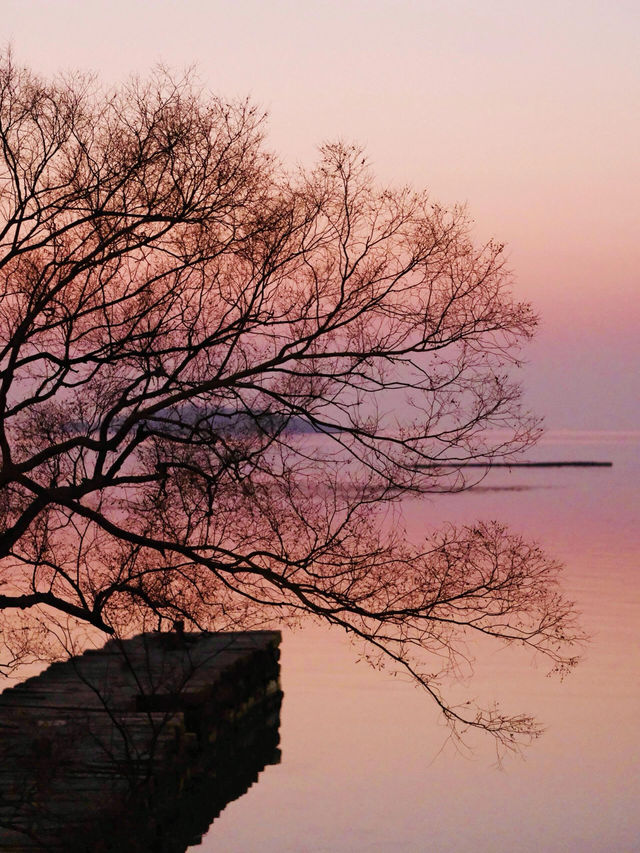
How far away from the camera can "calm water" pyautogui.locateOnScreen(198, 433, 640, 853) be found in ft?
60.9

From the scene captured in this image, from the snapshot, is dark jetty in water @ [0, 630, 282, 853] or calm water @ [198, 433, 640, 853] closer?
dark jetty in water @ [0, 630, 282, 853]

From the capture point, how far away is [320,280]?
15.1 metres

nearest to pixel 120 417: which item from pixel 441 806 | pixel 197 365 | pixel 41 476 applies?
pixel 41 476

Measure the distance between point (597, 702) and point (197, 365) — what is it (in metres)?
14.4

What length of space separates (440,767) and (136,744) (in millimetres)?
8491

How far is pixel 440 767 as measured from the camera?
72.1ft

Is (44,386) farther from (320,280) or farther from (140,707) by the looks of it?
(140,707)

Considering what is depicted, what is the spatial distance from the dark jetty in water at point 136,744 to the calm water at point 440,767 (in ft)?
2.20

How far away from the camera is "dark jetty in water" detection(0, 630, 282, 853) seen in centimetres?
1206

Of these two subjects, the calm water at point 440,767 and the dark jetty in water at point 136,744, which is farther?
the calm water at point 440,767

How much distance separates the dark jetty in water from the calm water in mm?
669

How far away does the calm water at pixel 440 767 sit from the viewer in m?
18.6

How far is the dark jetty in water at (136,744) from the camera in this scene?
12.1 meters

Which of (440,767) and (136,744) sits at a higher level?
(440,767)
